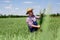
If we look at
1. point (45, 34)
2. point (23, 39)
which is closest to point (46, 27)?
point (45, 34)

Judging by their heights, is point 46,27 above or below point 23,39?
above

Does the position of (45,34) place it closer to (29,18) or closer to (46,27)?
→ (46,27)

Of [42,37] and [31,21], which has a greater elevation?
[42,37]

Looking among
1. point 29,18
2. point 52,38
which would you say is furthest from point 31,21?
point 52,38

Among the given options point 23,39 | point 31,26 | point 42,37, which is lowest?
point 31,26

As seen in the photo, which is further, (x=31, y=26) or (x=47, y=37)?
(x=31, y=26)

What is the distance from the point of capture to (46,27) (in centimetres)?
58

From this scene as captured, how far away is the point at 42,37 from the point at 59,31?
0.05 metres

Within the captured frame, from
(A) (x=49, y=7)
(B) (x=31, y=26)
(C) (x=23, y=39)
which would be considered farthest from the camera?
(B) (x=31, y=26)

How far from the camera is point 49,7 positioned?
560 mm

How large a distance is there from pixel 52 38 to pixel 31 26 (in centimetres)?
230

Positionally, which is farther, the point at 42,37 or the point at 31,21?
the point at 31,21

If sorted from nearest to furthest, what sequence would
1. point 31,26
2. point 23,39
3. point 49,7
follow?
point 49,7, point 23,39, point 31,26

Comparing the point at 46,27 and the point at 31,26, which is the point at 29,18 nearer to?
the point at 31,26
